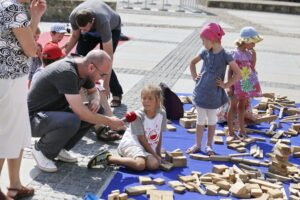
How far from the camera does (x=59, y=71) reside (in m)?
4.80

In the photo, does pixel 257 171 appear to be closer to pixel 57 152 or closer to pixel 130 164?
pixel 130 164

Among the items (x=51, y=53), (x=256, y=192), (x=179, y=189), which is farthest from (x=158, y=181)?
(x=51, y=53)

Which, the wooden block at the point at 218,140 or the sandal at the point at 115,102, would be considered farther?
the sandal at the point at 115,102

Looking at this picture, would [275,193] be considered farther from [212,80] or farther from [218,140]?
[218,140]

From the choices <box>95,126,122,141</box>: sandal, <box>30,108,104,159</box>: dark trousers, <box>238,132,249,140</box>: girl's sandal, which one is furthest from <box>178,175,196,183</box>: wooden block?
<box>238,132,249,140</box>: girl's sandal

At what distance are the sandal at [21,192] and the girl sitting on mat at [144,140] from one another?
2.68ft

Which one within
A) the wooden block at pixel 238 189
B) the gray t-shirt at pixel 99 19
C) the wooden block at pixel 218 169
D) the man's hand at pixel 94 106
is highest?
the gray t-shirt at pixel 99 19

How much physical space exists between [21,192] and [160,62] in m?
7.24

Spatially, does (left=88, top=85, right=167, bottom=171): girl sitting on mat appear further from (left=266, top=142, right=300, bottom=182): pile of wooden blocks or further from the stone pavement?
(left=266, top=142, right=300, bottom=182): pile of wooden blocks

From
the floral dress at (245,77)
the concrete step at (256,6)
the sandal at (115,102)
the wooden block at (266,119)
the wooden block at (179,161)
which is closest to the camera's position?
the wooden block at (179,161)

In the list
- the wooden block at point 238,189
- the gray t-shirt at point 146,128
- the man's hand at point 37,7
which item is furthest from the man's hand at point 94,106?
the wooden block at point 238,189

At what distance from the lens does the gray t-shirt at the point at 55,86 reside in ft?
15.6

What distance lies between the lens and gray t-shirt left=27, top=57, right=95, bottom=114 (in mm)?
4758

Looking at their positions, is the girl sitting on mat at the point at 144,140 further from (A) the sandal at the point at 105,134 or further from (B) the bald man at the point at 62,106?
(A) the sandal at the point at 105,134
